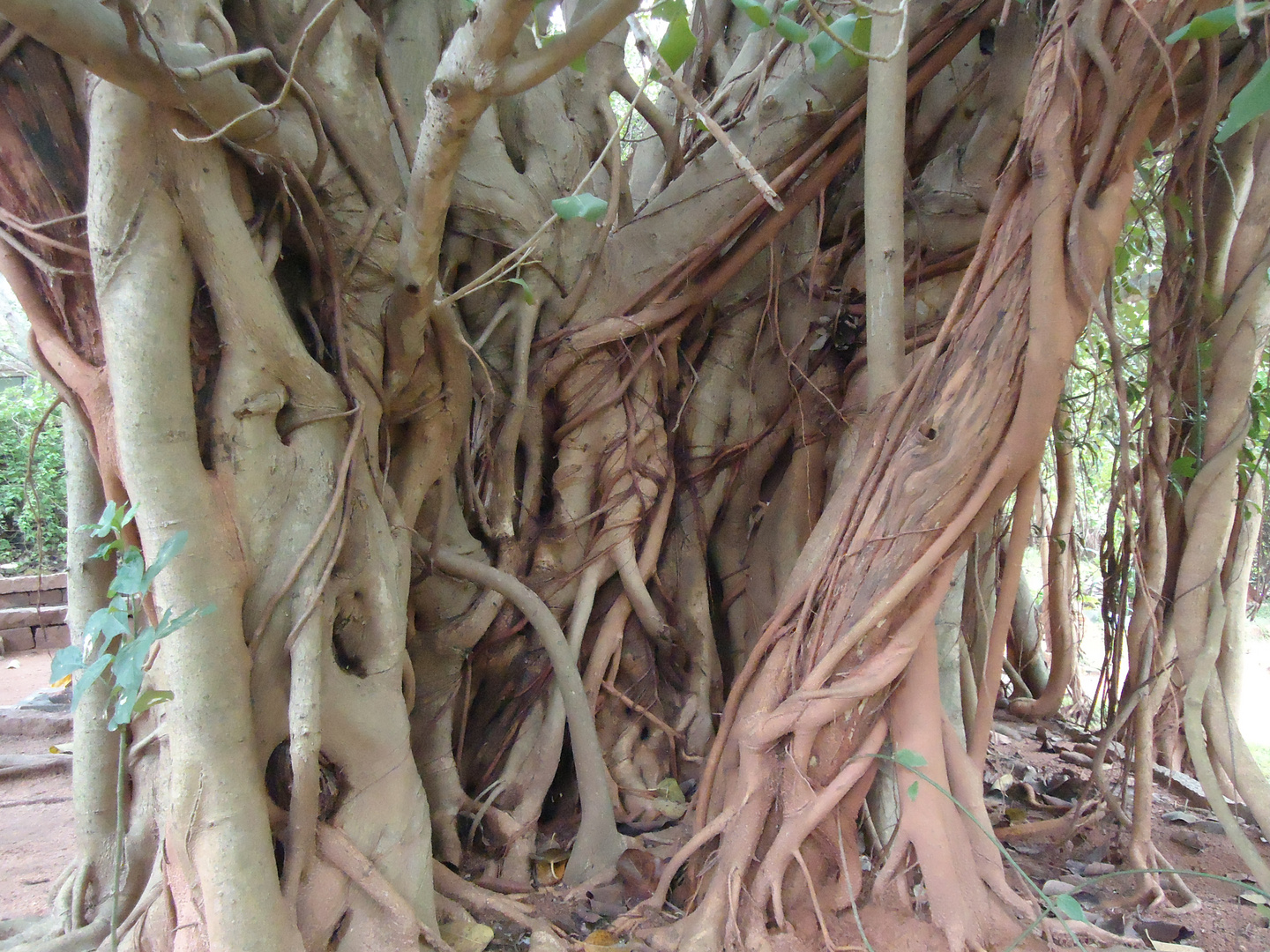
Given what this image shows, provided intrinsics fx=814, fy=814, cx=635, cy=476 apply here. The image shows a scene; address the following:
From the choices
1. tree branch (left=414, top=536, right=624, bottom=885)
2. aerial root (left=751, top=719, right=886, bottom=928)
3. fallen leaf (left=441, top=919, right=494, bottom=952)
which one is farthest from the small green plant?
aerial root (left=751, top=719, right=886, bottom=928)

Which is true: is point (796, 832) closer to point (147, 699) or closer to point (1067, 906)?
point (1067, 906)

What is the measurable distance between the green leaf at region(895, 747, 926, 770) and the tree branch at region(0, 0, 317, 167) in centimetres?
156

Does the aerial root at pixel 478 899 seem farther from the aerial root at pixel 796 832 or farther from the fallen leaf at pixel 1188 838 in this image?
the fallen leaf at pixel 1188 838

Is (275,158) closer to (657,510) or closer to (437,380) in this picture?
(437,380)

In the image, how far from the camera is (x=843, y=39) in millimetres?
1493

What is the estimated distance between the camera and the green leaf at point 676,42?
1.47 metres

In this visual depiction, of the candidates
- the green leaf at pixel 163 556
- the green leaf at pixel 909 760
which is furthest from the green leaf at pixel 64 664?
the green leaf at pixel 909 760

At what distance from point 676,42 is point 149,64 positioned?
88cm

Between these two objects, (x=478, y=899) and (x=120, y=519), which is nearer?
(x=120, y=519)

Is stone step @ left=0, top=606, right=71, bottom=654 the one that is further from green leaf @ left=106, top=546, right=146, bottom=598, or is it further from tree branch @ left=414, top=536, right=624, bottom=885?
green leaf @ left=106, top=546, right=146, bottom=598

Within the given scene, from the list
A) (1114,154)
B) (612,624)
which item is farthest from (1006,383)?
(612,624)

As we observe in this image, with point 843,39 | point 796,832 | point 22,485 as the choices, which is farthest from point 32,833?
point 22,485

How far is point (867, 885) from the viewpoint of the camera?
1.62 m

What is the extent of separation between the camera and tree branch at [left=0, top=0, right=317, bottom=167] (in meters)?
1.11
